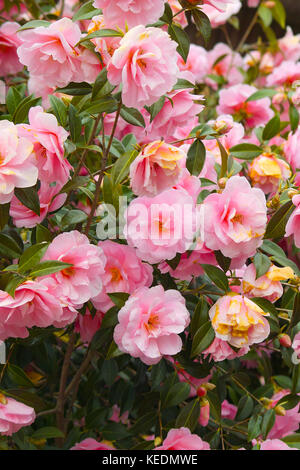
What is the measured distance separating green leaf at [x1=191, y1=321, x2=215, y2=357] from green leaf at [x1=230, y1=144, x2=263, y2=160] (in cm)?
37

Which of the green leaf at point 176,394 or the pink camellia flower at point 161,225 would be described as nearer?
the pink camellia flower at point 161,225

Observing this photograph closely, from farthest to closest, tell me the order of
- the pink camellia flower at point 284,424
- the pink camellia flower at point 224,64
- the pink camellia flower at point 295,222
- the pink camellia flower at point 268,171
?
the pink camellia flower at point 224,64, the pink camellia flower at point 284,424, the pink camellia flower at point 268,171, the pink camellia flower at point 295,222

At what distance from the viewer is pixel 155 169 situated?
0.77m

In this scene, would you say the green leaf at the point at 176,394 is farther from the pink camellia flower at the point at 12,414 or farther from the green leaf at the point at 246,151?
the green leaf at the point at 246,151

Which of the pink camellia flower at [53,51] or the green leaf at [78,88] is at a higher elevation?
the pink camellia flower at [53,51]

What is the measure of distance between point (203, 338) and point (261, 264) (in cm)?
14

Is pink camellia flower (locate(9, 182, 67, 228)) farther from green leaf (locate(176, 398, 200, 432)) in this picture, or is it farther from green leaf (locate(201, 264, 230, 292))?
green leaf (locate(176, 398, 200, 432))

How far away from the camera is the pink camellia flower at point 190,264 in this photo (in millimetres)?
861

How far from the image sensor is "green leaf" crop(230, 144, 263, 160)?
3.51 ft

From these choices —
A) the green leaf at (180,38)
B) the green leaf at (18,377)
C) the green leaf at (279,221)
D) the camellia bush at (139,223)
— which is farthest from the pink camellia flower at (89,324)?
the green leaf at (180,38)

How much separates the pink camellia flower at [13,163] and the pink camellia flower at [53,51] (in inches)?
4.3
